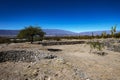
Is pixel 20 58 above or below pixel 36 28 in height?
below

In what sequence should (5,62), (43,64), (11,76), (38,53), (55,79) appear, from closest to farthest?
(55,79) < (11,76) < (43,64) < (5,62) < (38,53)

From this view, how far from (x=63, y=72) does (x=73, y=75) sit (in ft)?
3.33

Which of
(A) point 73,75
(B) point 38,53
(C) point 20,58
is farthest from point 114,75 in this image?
(C) point 20,58

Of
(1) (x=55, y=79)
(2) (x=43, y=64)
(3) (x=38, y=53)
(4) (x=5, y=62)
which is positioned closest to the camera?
(1) (x=55, y=79)

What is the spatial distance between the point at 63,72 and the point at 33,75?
2.06 metres

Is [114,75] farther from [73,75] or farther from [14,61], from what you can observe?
[14,61]

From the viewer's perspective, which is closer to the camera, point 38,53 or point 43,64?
point 43,64

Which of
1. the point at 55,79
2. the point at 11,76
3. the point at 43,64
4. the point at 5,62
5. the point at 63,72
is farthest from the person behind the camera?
the point at 5,62

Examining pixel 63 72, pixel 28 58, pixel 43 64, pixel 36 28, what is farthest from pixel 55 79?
pixel 36 28

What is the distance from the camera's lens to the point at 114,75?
886cm

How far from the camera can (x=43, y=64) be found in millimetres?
11422

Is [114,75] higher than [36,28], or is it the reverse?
[36,28]

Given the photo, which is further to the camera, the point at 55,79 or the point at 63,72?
the point at 63,72

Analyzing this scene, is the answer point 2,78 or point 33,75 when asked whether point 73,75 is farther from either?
point 2,78
